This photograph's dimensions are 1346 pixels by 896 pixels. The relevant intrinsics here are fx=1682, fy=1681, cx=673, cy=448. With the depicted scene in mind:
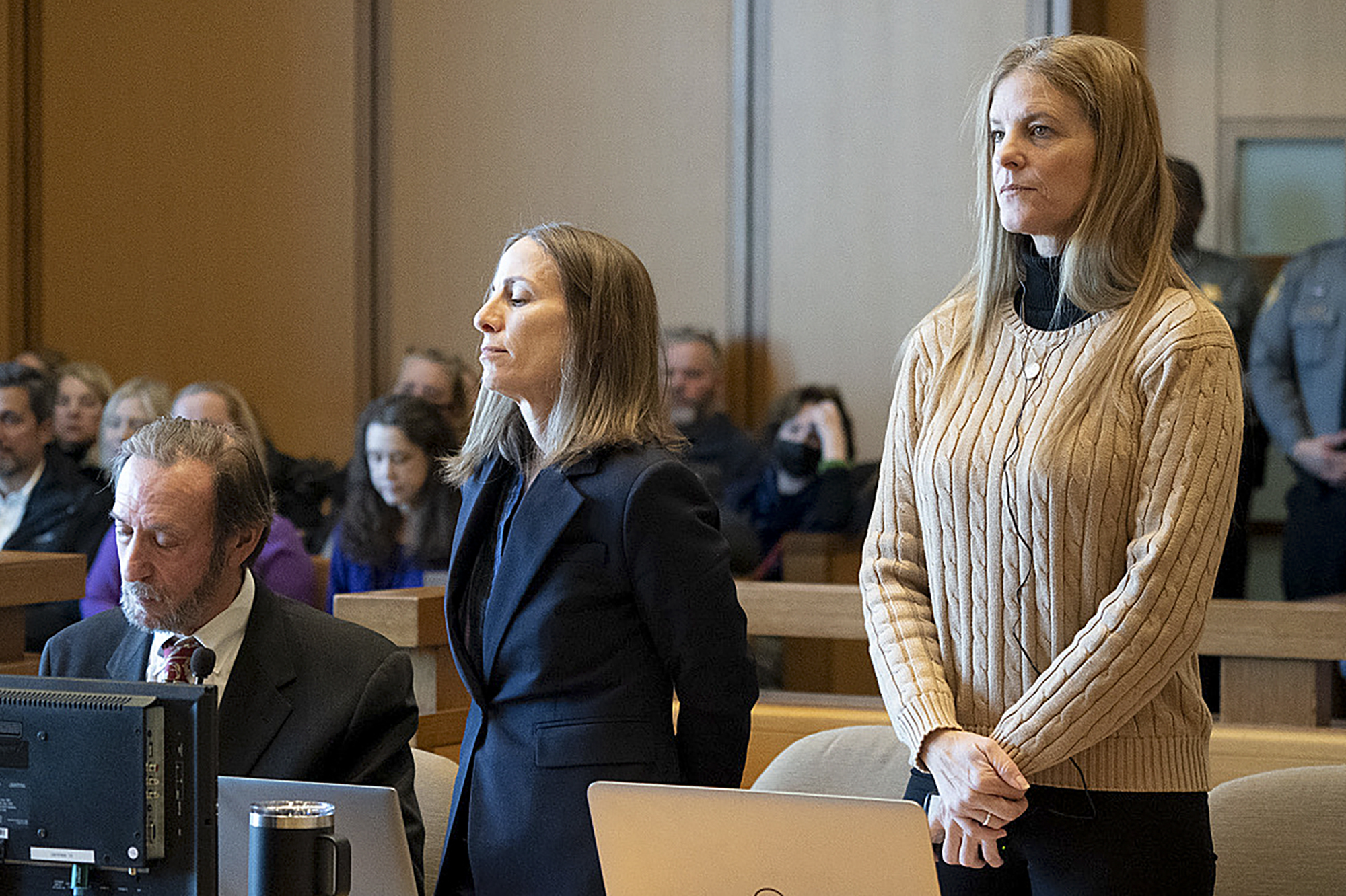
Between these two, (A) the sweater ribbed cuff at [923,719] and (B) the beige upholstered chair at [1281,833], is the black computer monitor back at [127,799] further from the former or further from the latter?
(B) the beige upholstered chair at [1281,833]

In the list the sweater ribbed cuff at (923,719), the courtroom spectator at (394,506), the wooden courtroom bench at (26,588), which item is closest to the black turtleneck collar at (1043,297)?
the sweater ribbed cuff at (923,719)

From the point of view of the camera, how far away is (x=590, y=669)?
2.03 metres

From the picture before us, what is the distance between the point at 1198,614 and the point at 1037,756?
0.23m

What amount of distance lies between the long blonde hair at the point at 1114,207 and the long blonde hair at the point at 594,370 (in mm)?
574

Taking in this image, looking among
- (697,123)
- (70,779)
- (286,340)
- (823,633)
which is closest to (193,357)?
(286,340)

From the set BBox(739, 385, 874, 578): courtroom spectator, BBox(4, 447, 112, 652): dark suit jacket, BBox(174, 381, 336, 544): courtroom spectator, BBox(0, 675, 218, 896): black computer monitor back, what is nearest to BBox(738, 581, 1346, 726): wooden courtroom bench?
BBox(0, 675, 218, 896): black computer monitor back

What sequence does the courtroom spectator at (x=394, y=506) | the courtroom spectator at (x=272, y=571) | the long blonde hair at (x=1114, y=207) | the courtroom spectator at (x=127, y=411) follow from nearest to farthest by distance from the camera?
the long blonde hair at (x=1114, y=207) → the courtroom spectator at (x=272, y=571) → the courtroom spectator at (x=394, y=506) → the courtroom spectator at (x=127, y=411)

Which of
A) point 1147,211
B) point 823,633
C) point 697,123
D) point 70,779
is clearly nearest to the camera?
point 70,779

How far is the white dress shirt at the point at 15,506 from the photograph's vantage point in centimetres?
496

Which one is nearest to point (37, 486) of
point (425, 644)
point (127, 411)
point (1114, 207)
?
point (127, 411)

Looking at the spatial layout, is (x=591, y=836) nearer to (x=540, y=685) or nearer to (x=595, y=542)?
(x=540, y=685)

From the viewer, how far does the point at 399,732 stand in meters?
2.19

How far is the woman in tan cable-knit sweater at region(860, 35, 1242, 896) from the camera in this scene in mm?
1749

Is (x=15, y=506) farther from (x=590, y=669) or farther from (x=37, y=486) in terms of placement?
(x=590, y=669)
